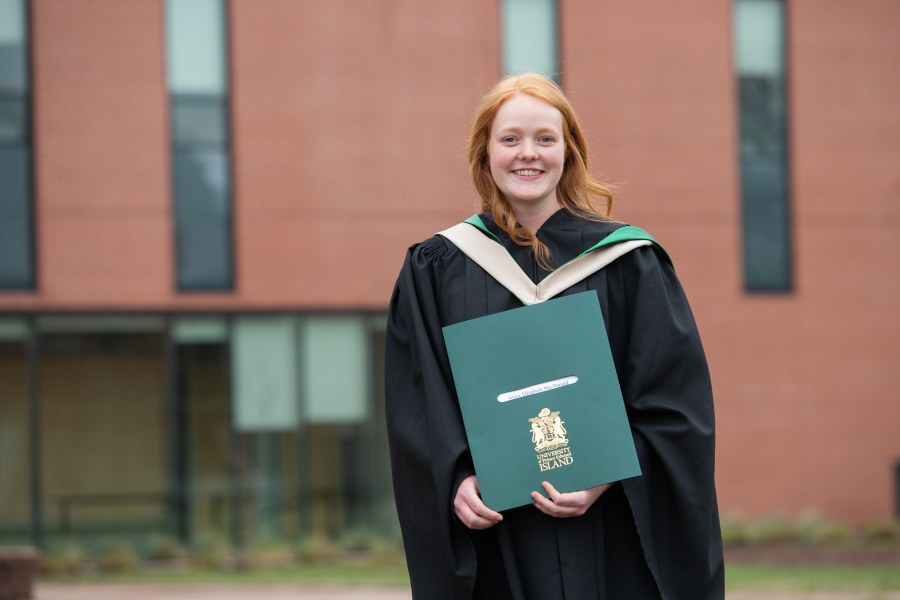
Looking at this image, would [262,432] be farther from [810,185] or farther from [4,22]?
[810,185]

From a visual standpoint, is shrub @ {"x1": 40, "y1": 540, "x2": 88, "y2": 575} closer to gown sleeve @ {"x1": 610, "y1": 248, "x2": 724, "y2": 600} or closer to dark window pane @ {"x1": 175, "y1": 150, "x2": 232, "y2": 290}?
dark window pane @ {"x1": 175, "y1": 150, "x2": 232, "y2": 290}

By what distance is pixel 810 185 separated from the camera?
746 inches

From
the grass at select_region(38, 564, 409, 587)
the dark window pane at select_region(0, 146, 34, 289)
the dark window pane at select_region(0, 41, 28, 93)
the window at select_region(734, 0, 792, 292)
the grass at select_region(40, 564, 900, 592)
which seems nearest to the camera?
the grass at select_region(40, 564, 900, 592)

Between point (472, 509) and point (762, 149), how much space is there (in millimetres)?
16691

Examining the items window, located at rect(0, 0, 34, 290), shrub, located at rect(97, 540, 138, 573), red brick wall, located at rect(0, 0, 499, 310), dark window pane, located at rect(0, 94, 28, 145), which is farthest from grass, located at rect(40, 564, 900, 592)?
dark window pane, located at rect(0, 94, 28, 145)

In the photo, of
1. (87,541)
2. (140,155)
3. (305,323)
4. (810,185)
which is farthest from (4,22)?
(810,185)

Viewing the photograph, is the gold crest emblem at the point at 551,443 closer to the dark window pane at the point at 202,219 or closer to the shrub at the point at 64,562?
the shrub at the point at 64,562

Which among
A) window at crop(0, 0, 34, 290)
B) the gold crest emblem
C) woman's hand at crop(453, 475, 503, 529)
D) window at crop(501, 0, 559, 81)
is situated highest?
window at crop(501, 0, 559, 81)

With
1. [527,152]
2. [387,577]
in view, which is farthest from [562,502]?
[387,577]

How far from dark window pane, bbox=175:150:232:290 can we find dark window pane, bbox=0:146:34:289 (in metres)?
1.80

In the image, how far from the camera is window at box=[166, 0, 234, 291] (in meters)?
17.0

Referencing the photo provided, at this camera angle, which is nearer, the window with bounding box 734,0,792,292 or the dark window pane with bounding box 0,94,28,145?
the dark window pane with bounding box 0,94,28,145

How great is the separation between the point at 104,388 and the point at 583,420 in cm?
1472

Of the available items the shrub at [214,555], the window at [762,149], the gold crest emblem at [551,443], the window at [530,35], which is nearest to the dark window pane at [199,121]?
the window at [530,35]
